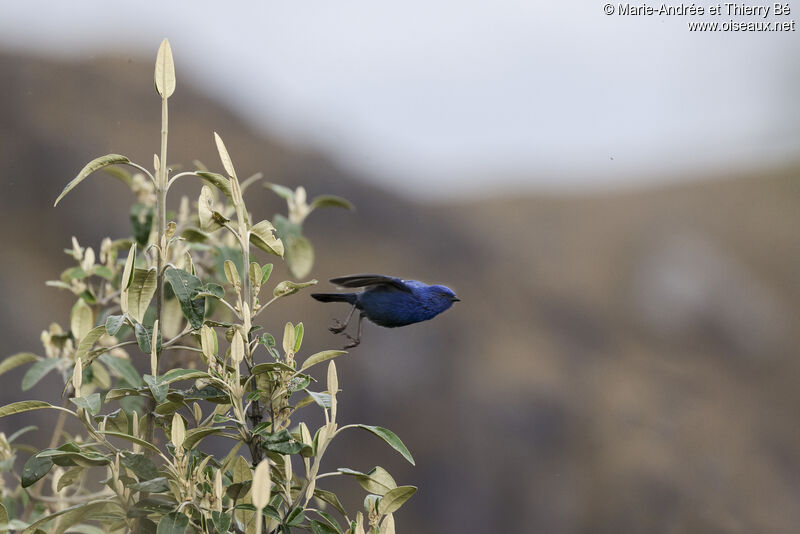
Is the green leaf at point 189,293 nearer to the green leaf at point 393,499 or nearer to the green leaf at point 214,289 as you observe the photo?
the green leaf at point 214,289

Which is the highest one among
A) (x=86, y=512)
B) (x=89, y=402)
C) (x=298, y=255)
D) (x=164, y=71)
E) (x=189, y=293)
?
(x=164, y=71)

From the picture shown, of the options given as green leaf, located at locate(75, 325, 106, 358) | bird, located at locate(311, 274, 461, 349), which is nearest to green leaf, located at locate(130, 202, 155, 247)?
bird, located at locate(311, 274, 461, 349)

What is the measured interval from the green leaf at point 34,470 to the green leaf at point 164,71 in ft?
2.39

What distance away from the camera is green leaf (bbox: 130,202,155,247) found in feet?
6.98

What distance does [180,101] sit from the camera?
11164 mm

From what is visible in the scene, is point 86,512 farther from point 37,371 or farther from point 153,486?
point 37,371

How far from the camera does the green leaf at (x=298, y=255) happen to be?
6.96 ft

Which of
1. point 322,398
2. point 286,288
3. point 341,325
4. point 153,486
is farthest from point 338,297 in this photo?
point 153,486

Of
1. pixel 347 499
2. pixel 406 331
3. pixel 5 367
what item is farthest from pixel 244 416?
pixel 406 331

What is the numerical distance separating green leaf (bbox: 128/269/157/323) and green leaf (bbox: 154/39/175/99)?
338mm

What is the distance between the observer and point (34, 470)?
4.52ft

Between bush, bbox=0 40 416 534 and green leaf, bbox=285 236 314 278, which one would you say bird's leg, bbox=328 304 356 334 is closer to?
green leaf, bbox=285 236 314 278

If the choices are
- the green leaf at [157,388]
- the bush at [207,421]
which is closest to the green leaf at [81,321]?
the bush at [207,421]

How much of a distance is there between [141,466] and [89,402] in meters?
0.15
